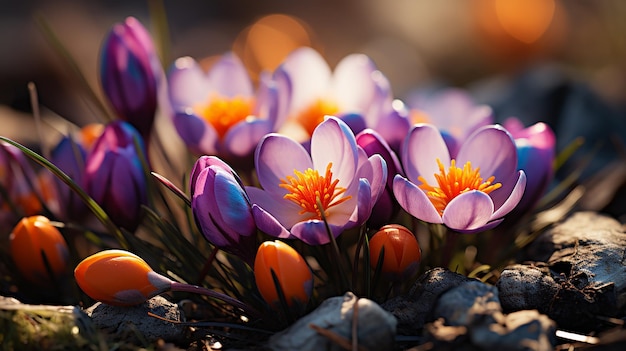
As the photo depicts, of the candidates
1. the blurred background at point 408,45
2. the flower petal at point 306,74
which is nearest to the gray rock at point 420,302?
the flower petal at point 306,74

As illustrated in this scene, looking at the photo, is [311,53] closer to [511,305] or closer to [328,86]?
[328,86]

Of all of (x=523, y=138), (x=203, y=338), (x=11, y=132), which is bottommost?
(x=203, y=338)

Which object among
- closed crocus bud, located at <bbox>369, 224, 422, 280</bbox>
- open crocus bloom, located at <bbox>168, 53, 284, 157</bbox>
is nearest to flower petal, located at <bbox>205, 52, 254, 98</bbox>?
open crocus bloom, located at <bbox>168, 53, 284, 157</bbox>

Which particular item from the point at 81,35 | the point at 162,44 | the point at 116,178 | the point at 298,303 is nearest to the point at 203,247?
the point at 116,178

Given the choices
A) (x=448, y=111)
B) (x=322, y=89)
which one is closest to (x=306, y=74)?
(x=322, y=89)

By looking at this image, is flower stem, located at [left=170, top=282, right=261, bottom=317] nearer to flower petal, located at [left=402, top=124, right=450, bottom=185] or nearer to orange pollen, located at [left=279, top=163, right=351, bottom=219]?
orange pollen, located at [left=279, top=163, right=351, bottom=219]

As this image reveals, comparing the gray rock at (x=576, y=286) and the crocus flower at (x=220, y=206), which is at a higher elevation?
the crocus flower at (x=220, y=206)

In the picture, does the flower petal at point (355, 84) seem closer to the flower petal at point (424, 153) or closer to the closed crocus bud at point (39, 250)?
the flower petal at point (424, 153)
